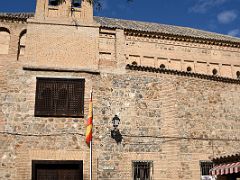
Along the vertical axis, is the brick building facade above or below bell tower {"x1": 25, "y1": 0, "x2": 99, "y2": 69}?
below

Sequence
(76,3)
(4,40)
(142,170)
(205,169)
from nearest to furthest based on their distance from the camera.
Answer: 1. (142,170)
2. (205,169)
3. (4,40)
4. (76,3)

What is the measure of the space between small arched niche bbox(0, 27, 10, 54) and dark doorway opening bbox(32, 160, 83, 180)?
4921 mm

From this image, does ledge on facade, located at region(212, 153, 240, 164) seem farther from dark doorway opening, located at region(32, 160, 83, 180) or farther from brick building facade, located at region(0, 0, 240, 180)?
dark doorway opening, located at region(32, 160, 83, 180)

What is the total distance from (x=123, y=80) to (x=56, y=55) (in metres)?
2.72

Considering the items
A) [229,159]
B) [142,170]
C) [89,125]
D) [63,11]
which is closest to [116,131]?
[89,125]

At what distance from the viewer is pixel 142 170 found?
12859mm

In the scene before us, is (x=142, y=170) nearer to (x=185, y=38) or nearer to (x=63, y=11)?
(x=63, y=11)

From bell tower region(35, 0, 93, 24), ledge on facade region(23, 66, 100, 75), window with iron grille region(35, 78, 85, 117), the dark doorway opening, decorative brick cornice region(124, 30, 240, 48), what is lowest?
the dark doorway opening

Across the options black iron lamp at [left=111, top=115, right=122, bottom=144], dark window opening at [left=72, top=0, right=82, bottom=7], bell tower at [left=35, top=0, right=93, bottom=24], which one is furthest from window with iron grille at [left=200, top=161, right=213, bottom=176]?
dark window opening at [left=72, top=0, right=82, bottom=7]

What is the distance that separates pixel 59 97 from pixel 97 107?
4.70 ft

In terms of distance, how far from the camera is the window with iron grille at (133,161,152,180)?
1276cm

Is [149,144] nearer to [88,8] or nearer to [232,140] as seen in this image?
[232,140]

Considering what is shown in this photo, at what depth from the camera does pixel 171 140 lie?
43.8 ft

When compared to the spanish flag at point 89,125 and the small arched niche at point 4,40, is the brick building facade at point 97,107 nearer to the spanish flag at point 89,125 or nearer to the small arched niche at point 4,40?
the small arched niche at point 4,40
